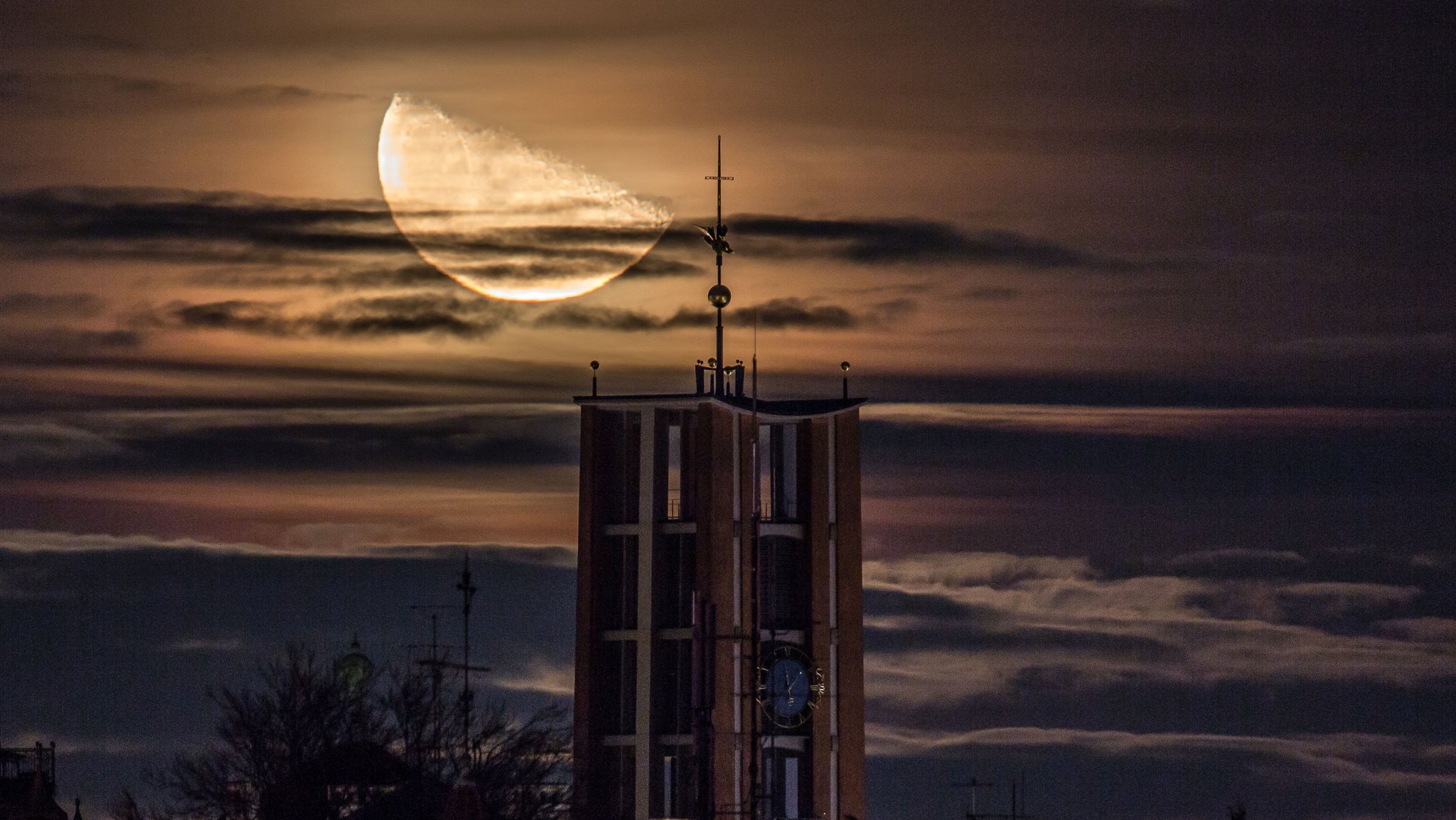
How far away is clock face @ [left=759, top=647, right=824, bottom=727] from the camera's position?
3396 inches

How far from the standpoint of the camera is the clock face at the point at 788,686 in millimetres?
86250

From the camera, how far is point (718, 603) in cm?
8494

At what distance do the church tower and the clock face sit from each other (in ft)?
0.17

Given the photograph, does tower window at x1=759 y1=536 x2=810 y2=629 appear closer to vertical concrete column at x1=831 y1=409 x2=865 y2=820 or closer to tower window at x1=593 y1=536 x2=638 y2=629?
vertical concrete column at x1=831 y1=409 x2=865 y2=820

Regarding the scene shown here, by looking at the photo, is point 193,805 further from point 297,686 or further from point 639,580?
point 639,580

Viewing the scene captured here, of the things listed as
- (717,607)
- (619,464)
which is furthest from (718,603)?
(619,464)

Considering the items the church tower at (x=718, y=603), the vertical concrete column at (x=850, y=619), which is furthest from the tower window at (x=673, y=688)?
the vertical concrete column at (x=850, y=619)

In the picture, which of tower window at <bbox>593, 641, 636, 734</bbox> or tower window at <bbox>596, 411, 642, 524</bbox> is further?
tower window at <bbox>596, 411, 642, 524</bbox>

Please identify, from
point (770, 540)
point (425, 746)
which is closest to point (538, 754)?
point (425, 746)

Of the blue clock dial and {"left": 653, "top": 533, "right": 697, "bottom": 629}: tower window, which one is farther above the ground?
{"left": 653, "top": 533, "right": 697, "bottom": 629}: tower window

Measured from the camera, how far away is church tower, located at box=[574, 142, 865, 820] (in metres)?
84.4

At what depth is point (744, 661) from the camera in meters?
85.7

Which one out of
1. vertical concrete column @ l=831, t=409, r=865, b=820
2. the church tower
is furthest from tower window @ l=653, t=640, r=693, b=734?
vertical concrete column @ l=831, t=409, r=865, b=820

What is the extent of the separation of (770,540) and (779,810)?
9.02m
